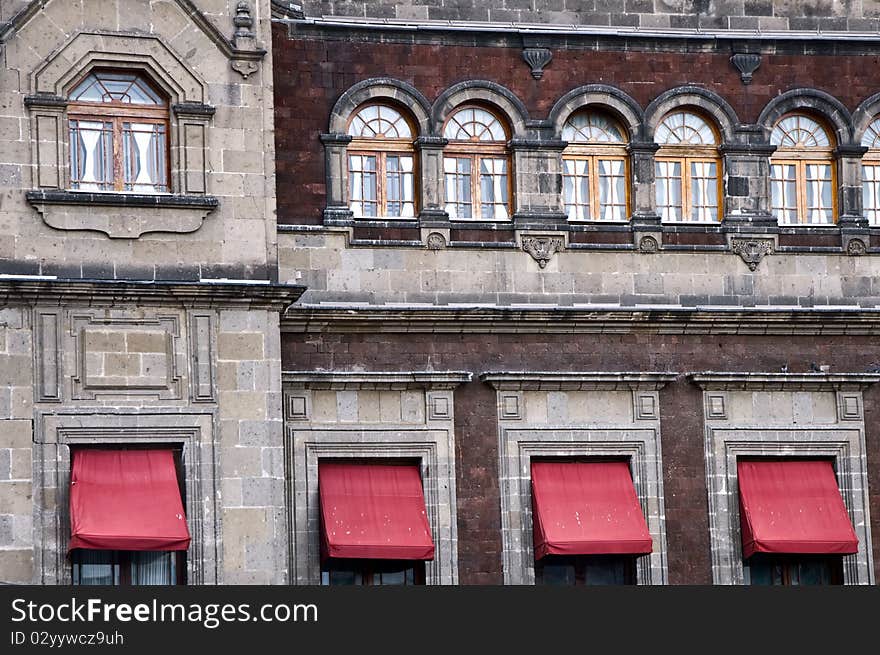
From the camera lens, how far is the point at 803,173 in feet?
127

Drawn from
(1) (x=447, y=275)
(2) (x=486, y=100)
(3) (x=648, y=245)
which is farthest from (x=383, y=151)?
(3) (x=648, y=245)

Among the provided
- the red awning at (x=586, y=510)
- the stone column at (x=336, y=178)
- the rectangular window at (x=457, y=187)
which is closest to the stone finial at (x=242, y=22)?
the stone column at (x=336, y=178)

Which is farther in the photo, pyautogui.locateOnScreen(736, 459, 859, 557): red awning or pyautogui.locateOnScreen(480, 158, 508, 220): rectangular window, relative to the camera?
pyautogui.locateOnScreen(480, 158, 508, 220): rectangular window

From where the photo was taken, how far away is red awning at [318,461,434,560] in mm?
35312

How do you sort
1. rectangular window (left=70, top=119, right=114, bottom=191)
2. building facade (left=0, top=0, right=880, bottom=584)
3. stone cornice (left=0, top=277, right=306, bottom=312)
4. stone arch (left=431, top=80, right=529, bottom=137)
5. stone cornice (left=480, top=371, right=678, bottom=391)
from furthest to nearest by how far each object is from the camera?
stone arch (left=431, top=80, right=529, bottom=137) < stone cornice (left=480, top=371, right=678, bottom=391) < rectangular window (left=70, top=119, right=114, bottom=191) < building facade (left=0, top=0, right=880, bottom=584) < stone cornice (left=0, top=277, right=306, bottom=312)

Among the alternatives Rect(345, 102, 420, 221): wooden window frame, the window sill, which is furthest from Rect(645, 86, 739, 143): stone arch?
the window sill

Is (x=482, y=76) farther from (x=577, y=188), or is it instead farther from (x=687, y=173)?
(x=687, y=173)

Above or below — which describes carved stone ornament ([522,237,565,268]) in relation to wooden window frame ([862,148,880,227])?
below

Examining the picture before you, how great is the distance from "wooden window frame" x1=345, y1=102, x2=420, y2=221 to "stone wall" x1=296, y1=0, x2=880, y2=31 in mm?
1554

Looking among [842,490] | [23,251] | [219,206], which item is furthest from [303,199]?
[842,490]

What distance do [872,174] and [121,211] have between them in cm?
1178

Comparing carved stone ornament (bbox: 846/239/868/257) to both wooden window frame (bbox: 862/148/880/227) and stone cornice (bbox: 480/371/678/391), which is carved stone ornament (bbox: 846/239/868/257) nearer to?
wooden window frame (bbox: 862/148/880/227)

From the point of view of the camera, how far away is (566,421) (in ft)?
121

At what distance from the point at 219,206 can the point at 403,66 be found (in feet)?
13.6
